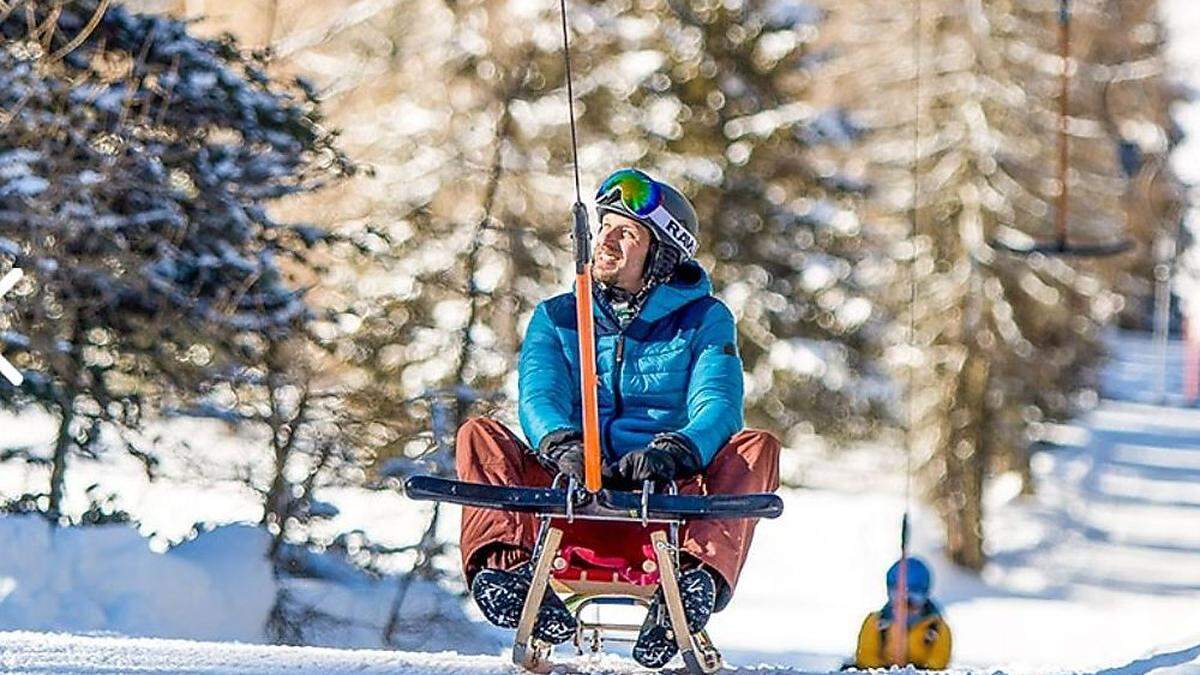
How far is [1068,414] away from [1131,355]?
3378 cm

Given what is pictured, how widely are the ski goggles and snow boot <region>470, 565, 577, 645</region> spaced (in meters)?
1.15

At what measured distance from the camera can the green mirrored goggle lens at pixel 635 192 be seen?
20.2 feet

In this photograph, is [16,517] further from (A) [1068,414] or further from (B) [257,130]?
(A) [1068,414]

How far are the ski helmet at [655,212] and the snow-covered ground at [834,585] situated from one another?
123 centimetres

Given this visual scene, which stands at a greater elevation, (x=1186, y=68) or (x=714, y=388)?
(x=1186, y=68)

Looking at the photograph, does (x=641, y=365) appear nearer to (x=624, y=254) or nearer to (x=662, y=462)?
(x=624, y=254)

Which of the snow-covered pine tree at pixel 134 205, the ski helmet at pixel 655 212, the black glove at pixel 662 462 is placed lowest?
the black glove at pixel 662 462

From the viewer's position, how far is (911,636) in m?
9.45

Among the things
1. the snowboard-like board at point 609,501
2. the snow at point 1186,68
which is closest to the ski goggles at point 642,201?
the snowboard-like board at point 609,501

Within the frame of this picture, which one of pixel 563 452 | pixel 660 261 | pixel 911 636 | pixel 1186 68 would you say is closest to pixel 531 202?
pixel 911 636

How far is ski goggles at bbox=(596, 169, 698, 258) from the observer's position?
20.2 ft

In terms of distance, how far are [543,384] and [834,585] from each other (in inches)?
863

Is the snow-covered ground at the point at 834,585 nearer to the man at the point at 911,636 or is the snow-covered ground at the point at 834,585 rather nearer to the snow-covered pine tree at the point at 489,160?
the man at the point at 911,636

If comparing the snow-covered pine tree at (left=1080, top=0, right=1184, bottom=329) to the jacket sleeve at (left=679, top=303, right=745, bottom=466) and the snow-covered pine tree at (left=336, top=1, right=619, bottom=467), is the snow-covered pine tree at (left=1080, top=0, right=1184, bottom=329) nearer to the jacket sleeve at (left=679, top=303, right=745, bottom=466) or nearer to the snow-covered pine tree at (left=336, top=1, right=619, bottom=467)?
the snow-covered pine tree at (left=336, top=1, right=619, bottom=467)
